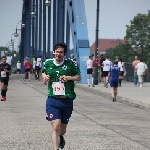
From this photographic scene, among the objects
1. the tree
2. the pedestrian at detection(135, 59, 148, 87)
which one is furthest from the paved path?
the tree

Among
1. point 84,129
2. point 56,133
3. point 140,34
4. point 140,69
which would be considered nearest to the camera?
point 56,133

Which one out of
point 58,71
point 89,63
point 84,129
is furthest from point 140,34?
point 58,71

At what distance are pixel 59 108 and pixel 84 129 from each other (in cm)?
410

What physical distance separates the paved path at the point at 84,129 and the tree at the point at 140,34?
369ft

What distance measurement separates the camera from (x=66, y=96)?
9.65m

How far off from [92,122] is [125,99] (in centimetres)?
997

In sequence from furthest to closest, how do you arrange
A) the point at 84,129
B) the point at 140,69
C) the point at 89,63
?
the point at 89,63 < the point at 140,69 < the point at 84,129

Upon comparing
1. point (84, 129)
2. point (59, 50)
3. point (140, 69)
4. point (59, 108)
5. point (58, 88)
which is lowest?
point (84, 129)

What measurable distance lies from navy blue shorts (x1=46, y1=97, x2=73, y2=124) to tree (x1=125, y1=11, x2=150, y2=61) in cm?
12119

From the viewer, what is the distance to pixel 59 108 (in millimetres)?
9617

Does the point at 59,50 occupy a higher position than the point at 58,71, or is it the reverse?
the point at 59,50

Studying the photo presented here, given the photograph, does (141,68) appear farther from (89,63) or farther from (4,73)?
(4,73)

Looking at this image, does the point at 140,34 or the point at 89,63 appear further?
the point at 140,34

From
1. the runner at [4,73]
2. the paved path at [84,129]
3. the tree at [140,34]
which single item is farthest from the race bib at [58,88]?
the tree at [140,34]
